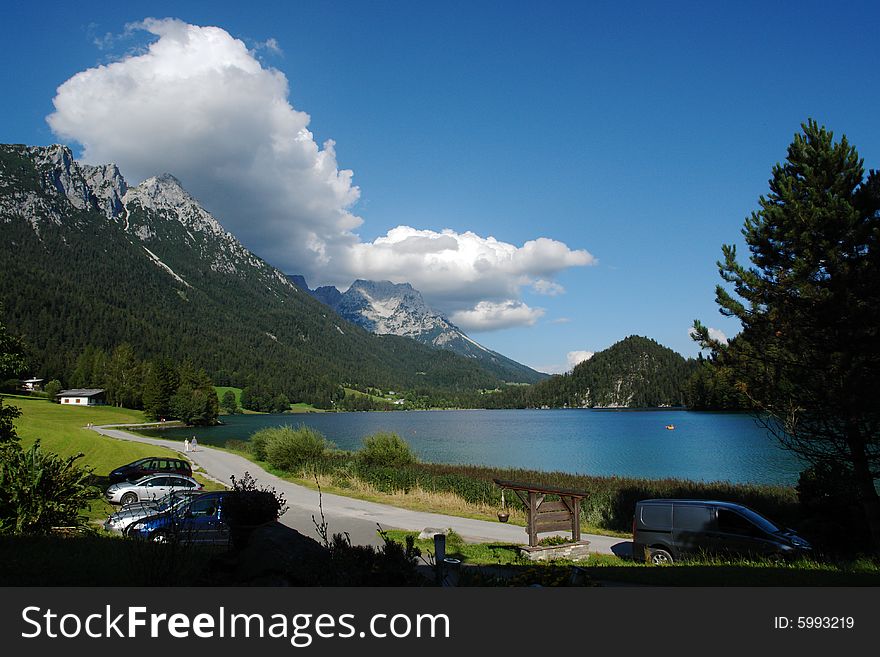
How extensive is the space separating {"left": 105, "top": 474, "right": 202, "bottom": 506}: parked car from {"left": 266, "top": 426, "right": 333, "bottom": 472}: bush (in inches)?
489

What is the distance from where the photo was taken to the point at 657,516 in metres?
12.6

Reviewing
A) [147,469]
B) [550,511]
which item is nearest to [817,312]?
[550,511]

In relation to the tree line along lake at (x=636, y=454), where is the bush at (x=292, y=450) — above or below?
above

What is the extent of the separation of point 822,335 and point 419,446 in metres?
55.1

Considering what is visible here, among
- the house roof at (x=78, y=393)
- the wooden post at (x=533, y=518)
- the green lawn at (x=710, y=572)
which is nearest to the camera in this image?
the green lawn at (x=710, y=572)

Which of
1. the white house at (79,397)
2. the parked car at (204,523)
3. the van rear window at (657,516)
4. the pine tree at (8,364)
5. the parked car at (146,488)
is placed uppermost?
the pine tree at (8,364)

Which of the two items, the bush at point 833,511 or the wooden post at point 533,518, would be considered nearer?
the wooden post at point 533,518

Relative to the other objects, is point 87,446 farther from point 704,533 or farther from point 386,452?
point 704,533

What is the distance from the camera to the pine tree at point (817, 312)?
12570mm

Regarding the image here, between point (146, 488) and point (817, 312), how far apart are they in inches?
893

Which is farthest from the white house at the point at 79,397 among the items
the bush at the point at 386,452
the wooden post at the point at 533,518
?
the wooden post at the point at 533,518

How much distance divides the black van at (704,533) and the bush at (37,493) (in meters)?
12.6

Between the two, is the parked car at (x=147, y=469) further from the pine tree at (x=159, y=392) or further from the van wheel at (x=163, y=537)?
the pine tree at (x=159, y=392)
